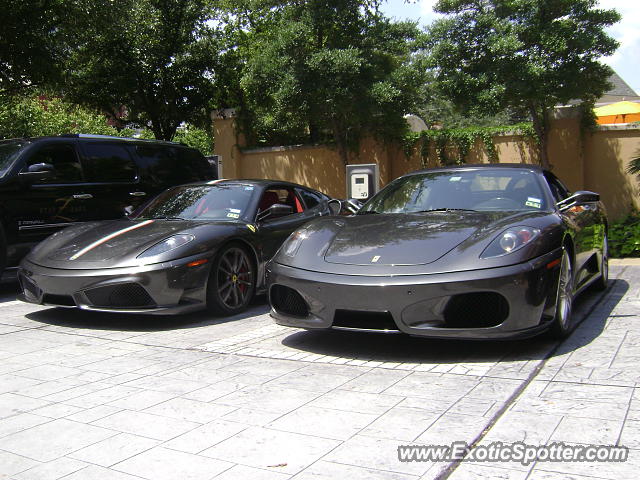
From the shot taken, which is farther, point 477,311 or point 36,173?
point 36,173

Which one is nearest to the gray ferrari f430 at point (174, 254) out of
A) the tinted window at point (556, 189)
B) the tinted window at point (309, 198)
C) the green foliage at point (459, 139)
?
the tinted window at point (309, 198)

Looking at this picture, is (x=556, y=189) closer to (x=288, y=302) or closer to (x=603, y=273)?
(x=603, y=273)

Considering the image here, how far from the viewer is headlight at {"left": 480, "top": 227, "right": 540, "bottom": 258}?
4211 millimetres

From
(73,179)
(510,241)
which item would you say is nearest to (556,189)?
(510,241)

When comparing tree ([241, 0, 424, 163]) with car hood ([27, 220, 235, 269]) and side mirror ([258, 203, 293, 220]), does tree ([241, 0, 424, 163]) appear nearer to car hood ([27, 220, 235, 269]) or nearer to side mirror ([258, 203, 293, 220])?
side mirror ([258, 203, 293, 220])

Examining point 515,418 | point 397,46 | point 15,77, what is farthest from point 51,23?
point 515,418

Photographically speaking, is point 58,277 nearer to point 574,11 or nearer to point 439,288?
point 439,288

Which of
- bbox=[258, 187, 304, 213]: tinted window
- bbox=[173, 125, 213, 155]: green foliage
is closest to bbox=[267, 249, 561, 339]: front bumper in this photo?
bbox=[258, 187, 304, 213]: tinted window

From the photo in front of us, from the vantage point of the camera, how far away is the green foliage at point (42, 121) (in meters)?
23.1

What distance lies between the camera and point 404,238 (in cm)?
455

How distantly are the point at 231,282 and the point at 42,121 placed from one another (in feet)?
74.6

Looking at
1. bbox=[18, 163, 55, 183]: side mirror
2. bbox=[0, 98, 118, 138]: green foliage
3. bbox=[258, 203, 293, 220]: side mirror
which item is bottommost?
bbox=[258, 203, 293, 220]: side mirror

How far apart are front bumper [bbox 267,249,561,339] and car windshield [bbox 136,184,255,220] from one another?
8.31 feet

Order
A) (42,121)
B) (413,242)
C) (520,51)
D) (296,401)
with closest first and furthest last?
1. (296,401)
2. (413,242)
3. (520,51)
4. (42,121)
